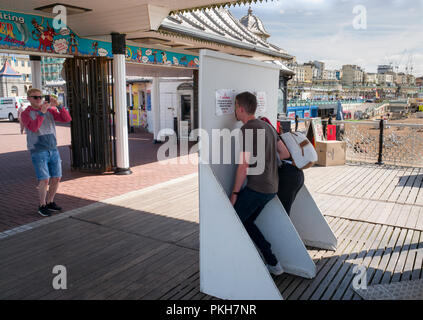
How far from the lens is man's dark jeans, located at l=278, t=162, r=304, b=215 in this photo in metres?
3.71

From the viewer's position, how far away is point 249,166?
3271 millimetres

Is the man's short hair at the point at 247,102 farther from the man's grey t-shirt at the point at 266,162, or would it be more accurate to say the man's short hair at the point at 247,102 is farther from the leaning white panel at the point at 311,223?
the leaning white panel at the point at 311,223

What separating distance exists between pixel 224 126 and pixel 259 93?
891mm

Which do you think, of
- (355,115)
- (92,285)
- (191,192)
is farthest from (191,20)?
(355,115)

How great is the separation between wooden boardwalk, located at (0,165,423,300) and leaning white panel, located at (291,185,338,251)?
115mm

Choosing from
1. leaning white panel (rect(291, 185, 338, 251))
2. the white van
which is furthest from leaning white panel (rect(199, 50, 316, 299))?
the white van

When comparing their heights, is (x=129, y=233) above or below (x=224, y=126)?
below

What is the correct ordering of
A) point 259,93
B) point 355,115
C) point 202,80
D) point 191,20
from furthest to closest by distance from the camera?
point 355,115, point 191,20, point 259,93, point 202,80

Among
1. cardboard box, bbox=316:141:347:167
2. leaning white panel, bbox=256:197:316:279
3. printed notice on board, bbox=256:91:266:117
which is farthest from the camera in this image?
cardboard box, bbox=316:141:347:167

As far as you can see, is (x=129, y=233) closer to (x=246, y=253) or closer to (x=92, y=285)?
(x=92, y=285)

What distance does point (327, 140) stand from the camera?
10.3 meters

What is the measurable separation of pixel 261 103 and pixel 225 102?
0.94 m

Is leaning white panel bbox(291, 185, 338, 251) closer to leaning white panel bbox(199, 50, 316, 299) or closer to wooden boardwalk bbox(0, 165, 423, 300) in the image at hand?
wooden boardwalk bbox(0, 165, 423, 300)

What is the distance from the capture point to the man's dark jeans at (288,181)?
371cm
